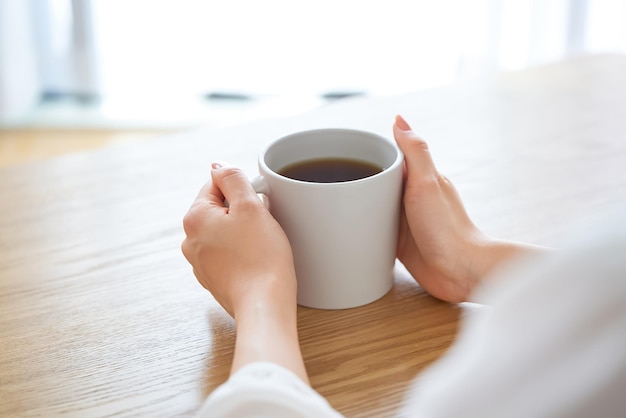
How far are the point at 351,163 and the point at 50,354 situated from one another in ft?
1.13

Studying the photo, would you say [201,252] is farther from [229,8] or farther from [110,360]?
[229,8]

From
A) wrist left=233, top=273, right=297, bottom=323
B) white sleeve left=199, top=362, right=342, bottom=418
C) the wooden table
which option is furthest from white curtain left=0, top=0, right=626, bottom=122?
white sleeve left=199, top=362, right=342, bottom=418

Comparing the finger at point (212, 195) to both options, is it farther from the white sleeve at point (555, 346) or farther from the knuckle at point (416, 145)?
the white sleeve at point (555, 346)

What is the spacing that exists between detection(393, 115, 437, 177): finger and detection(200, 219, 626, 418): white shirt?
1.21ft

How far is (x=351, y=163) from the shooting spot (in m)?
0.82

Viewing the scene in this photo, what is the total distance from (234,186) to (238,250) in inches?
2.8

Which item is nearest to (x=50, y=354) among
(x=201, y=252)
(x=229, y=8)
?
(x=201, y=252)

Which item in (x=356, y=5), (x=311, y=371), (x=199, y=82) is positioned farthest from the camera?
(x=199, y=82)

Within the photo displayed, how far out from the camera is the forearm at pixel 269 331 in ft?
2.01

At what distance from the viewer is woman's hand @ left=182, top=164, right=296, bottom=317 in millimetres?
697

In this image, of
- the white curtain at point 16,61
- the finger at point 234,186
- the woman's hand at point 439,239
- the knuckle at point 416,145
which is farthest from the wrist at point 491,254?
the white curtain at point 16,61

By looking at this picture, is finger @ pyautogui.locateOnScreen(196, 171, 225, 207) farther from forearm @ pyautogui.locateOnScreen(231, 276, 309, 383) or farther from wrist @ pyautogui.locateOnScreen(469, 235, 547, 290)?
wrist @ pyautogui.locateOnScreen(469, 235, 547, 290)

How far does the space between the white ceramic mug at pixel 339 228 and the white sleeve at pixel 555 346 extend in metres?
0.31

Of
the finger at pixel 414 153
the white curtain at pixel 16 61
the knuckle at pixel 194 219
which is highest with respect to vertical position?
the finger at pixel 414 153
